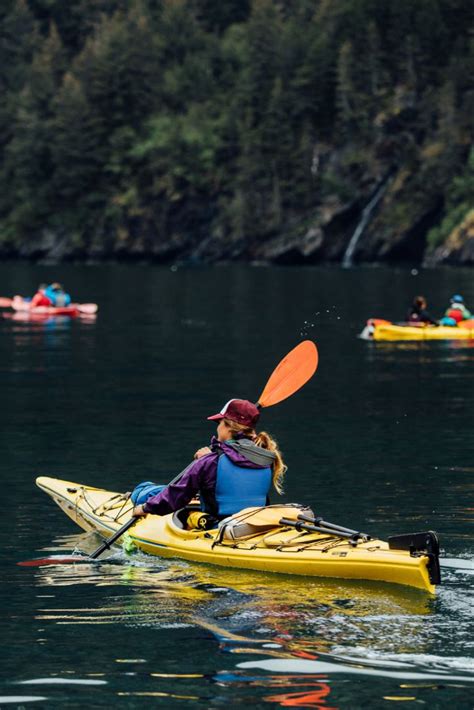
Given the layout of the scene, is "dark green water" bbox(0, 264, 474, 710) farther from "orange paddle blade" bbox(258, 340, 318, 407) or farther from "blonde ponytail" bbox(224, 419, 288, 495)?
"orange paddle blade" bbox(258, 340, 318, 407)

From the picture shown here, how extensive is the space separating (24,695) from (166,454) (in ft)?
31.4

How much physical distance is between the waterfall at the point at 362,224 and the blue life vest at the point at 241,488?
8274cm

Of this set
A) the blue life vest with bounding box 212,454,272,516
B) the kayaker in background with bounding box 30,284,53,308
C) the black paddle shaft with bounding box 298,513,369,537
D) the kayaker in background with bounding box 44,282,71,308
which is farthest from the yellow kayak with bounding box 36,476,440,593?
the kayaker in background with bounding box 30,284,53,308

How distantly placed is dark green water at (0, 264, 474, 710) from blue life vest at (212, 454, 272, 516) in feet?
2.10

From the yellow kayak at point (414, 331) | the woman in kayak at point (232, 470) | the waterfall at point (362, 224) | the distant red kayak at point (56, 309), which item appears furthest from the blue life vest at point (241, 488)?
the waterfall at point (362, 224)

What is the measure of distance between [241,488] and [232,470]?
0.67 feet

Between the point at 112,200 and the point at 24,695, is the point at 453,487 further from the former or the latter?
the point at 112,200

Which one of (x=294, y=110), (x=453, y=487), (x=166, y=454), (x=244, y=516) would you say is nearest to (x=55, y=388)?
(x=166, y=454)

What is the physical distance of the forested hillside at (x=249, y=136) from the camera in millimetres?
97938

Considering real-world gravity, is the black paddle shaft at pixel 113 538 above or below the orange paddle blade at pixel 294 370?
below

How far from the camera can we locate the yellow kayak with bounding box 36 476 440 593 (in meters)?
11.1

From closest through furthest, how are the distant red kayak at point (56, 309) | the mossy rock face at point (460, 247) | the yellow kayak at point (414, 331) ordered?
1. the yellow kayak at point (414, 331)
2. the distant red kayak at point (56, 309)
3. the mossy rock face at point (460, 247)

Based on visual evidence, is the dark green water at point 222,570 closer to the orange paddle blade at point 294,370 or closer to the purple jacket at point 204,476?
the purple jacket at point 204,476

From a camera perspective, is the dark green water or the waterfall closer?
the dark green water
